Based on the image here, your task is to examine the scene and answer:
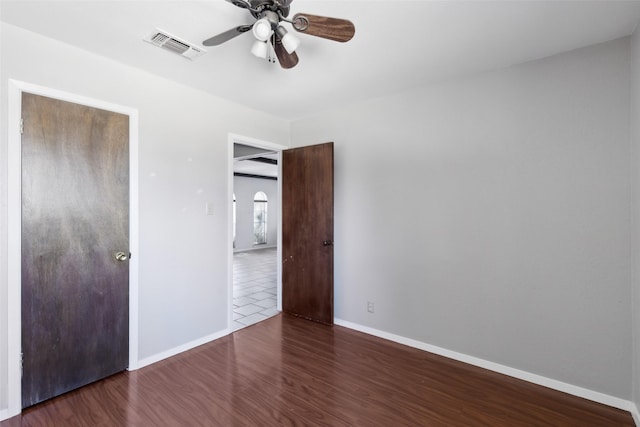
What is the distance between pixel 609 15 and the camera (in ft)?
5.89

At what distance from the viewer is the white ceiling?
1.74 m

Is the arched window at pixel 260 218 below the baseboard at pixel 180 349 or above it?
above

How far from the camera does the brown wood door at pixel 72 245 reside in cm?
201

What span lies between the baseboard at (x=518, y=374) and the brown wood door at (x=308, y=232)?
2.24 ft

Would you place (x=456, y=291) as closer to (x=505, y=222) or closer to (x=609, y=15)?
(x=505, y=222)

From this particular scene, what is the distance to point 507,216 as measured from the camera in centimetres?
244

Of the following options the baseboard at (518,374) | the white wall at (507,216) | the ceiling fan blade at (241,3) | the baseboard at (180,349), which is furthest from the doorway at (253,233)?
the ceiling fan blade at (241,3)

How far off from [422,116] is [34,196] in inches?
125

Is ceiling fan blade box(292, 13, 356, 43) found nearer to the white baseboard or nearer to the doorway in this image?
the doorway

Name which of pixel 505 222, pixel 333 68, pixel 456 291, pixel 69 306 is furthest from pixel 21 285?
pixel 505 222

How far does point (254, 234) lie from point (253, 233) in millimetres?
132

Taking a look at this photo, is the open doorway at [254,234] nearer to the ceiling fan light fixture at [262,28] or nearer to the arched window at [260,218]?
the arched window at [260,218]

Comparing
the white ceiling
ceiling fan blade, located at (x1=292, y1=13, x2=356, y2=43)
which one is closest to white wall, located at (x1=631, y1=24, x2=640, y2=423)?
the white ceiling

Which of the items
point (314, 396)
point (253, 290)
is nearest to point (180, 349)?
point (314, 396)
